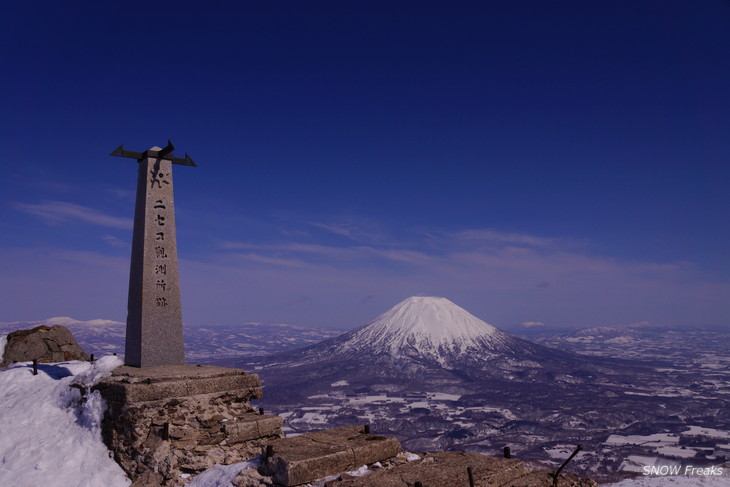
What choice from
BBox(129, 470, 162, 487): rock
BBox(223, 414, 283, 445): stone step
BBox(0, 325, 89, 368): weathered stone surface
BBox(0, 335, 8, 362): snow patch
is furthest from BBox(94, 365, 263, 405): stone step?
BBox(0, 335, 8, 362): snow patch

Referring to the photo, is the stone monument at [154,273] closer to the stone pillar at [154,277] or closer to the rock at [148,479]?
the stone pillar at [154,277]

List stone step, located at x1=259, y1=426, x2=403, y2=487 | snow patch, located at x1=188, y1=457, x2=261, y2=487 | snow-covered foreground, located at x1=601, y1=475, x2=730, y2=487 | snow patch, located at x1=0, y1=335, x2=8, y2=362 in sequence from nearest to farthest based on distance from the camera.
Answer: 1. stone step, located at x1=259, y1=426, x2=403, y2=487
2. snow patch, located at x1=188, y1=457, x2=261, y2=487
3. snow-covered foreground, located at x1=601, y1=475, x2=730, y2=487
4. snow patch, located at x1=0, y1=335, x2=8, y2=362

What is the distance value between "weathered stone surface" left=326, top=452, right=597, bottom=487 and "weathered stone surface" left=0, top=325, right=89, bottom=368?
1544 centimetres

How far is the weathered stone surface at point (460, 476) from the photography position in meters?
6.63

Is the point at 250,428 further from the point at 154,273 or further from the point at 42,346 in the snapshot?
the point at 42,346

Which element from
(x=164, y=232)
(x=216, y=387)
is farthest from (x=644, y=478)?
(x=164, y=232)

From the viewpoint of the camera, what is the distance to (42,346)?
17766mm

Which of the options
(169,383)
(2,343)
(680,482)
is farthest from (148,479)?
(2,343)

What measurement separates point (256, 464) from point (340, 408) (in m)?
165

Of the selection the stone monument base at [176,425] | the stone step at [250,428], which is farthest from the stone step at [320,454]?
the stone monument base at [176,425]

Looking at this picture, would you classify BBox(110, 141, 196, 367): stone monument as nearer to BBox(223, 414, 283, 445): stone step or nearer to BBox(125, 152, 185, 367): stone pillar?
BBox(125, 152, 185, 367): stone pillar

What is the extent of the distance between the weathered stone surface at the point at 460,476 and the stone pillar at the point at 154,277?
7.76 m

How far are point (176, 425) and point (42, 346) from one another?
11.6 meters

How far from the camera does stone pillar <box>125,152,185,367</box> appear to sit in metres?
12.7
